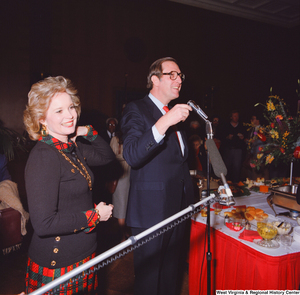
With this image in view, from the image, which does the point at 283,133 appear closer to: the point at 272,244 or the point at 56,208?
the point at 272,244

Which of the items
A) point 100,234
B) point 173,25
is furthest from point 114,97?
point 100,234

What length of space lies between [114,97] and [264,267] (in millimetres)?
5735

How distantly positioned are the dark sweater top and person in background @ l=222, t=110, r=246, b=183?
4800mm

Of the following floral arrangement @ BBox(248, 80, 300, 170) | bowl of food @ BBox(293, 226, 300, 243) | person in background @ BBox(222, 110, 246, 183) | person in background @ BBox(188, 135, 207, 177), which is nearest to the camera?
bowl of food @ BBox(293, 226, 300, 243)

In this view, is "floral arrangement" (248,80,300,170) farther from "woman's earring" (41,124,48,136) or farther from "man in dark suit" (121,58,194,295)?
"woman's earring" (41,124,48,136)

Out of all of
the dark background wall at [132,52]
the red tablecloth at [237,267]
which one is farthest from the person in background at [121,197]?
the dark background wall at [132,52]

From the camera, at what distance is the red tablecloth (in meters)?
1.36

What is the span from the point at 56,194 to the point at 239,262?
1.22 metres

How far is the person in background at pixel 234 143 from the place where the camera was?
552 centimetres

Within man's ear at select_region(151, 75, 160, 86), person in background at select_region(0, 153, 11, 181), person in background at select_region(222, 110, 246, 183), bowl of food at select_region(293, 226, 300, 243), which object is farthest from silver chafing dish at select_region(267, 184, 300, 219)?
person in background at select_region(222, 110, 246, 183)

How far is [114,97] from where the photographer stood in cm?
648

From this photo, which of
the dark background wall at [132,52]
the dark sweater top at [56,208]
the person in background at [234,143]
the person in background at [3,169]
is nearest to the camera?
the dark sweater top at [56,208]

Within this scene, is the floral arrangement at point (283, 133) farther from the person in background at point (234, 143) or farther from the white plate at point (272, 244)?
the person in background at point (234, 143)

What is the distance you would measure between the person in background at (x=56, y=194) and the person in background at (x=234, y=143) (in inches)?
189
